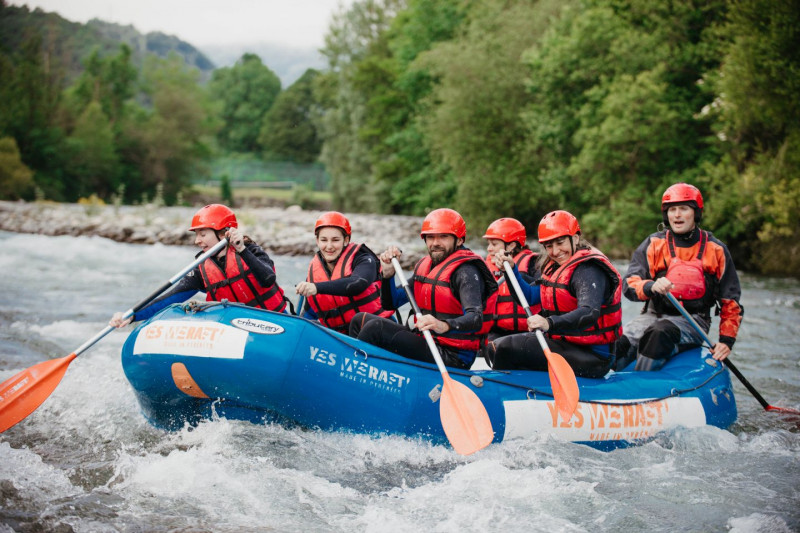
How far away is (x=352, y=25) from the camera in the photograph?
32.1 metres

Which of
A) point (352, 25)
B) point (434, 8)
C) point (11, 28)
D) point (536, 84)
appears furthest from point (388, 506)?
point (11, 28)

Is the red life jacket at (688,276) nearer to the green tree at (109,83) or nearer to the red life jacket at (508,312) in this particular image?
the red life jacket at (508,312)

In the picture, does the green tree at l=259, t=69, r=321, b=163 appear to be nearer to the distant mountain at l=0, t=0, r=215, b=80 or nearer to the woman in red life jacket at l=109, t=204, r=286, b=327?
the distant mountain at l=0, t=0, r=215, b=80

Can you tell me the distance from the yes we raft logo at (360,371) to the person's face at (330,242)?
87 cm

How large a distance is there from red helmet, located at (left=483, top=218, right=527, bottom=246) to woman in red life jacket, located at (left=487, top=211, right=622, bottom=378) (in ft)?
1.62

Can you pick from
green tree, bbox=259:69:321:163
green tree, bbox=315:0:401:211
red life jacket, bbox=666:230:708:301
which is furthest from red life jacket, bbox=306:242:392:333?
green tree, bbox=259:69:321:163

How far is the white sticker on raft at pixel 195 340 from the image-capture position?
12.4 feet

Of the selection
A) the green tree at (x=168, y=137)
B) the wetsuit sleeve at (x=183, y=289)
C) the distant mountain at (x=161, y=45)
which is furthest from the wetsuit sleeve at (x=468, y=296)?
the distant mountain at (x=161, y=45)

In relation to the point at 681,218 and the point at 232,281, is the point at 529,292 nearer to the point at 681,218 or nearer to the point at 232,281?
the point at 681,218

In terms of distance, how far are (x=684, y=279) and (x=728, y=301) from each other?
311mm

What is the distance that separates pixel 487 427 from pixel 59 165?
1416 inches

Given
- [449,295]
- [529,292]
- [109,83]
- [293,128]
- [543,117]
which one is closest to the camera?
[449,295]

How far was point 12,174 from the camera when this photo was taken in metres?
30.4

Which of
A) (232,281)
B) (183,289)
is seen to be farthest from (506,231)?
(183,289)
